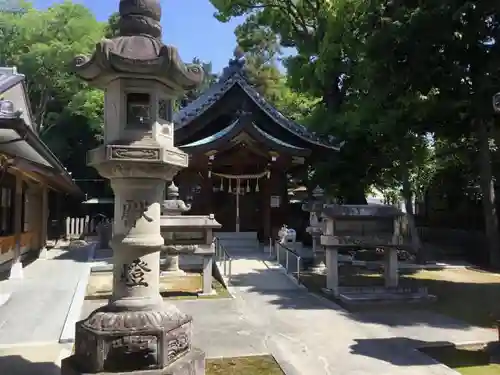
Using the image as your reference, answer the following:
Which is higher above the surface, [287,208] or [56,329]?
[287,208]

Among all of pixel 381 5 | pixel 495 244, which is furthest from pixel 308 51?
pixel 495 244

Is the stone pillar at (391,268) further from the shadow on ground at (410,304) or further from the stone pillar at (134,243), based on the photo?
the stone pillar at (134,243)

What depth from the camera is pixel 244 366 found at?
6.48 m

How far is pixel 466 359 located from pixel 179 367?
459 cm

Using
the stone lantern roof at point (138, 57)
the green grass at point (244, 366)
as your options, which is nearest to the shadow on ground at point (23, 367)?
the green grass at point (244, 366)

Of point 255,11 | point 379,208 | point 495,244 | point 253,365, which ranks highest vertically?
point 255,11

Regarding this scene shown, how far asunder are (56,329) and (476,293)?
1047cm

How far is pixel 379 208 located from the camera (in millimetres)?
11984

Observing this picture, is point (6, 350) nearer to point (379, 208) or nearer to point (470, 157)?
point (379, 208)

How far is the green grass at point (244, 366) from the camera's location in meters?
6.25

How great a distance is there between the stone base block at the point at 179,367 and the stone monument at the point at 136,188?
11mm

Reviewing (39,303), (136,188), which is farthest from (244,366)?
(39,303)

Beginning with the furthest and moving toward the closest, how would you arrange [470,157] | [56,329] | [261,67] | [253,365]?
[261,67] < [470,157] < [56,329] < [253,365]

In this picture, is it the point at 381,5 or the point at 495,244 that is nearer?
the point at 381,5
